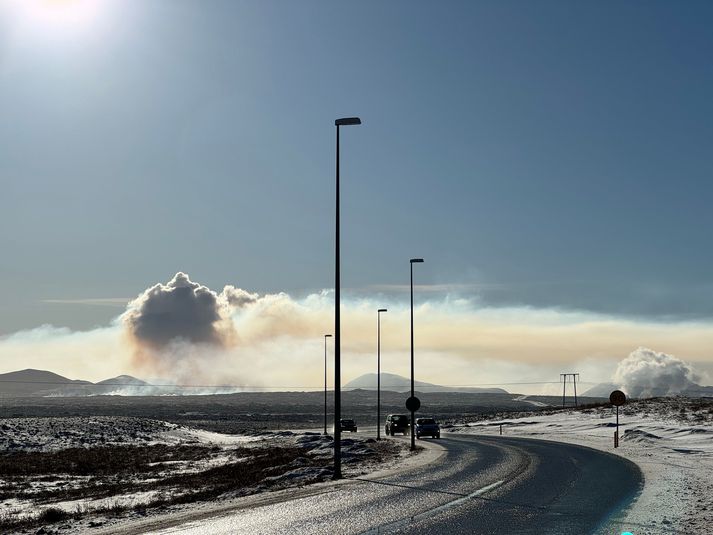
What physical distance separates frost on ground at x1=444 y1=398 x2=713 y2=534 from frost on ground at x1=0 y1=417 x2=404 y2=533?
10.4 metres

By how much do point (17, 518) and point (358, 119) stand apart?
15.7 m

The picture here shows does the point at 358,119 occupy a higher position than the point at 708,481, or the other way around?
the point at 358,119

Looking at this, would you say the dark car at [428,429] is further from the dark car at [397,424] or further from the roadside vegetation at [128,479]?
the roadside vegetation at [128,479]

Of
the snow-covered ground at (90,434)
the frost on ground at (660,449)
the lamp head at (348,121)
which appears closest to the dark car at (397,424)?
the frost on ground at (660,449)

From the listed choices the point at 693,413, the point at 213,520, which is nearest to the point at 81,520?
the point at 213,520

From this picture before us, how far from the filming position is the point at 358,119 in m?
23.7

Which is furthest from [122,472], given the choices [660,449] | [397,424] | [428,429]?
[397,424]

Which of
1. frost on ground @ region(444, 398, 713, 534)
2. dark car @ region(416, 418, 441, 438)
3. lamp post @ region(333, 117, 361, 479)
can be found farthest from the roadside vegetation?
dark car @ region(416, 418, 441, 438)

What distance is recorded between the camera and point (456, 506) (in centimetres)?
1539

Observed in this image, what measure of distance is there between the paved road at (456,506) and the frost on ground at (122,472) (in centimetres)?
437

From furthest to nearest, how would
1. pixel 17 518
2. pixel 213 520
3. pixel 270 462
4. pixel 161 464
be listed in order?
pixel 161 464, pixel 270 462, pixel 17 518, pixel 213 520

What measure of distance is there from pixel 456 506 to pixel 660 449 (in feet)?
97.0

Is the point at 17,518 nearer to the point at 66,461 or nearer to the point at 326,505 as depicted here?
the point at 326,505

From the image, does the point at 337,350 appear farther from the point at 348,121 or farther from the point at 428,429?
the point at 428,429
